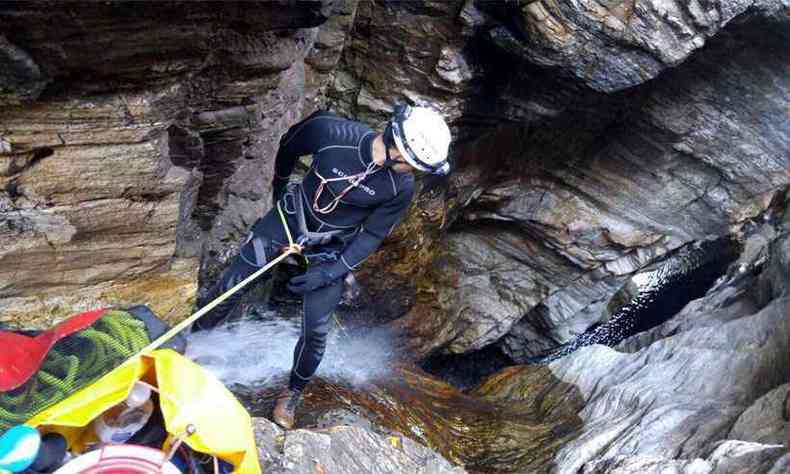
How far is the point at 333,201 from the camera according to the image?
546 cm

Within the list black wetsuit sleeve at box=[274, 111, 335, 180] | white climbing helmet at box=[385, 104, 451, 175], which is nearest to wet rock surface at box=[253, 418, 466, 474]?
black wetsuit sleeve at box=[274, 111, 335, 180]

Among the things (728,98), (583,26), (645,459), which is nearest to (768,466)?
(645,459)

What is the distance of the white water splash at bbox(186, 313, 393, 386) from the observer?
23.9 ft

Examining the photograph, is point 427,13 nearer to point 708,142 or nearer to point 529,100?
point 529,100

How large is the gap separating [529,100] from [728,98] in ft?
11.1

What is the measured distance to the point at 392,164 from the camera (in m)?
5.13

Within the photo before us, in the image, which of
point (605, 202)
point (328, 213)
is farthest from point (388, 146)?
point (605, 202)

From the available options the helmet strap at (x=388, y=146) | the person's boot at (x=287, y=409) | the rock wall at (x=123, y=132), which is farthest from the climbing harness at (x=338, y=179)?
the person's boot at (x=287, y=409)

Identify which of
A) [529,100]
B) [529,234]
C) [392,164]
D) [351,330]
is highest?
[392,164]

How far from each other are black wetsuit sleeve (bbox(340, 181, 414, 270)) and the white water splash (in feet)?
7.82

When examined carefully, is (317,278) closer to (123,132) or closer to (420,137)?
(420,137)

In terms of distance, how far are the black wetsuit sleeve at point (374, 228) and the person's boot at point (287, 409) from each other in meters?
1.48

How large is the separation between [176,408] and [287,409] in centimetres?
313

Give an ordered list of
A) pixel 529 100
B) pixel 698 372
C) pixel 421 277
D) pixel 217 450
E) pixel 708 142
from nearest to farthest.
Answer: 1. pixel 217 450
2. pixel 698 372
3. pixel 529 100
4. pixel 708 142
5. pixel 421 277
